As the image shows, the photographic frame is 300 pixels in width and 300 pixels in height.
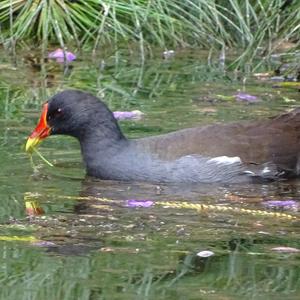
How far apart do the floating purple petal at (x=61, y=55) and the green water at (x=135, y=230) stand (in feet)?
9.82

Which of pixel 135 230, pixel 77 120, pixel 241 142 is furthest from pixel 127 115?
pixel 135 230

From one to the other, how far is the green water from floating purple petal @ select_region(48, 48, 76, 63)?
9.82ft

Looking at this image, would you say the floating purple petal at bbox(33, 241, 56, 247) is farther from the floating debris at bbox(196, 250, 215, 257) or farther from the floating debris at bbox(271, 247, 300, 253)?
the floating debris at bbox(271, 247, 300, 253)

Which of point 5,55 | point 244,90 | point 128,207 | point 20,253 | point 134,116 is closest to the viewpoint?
point 20,253

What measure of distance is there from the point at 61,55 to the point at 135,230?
7733 millimetres

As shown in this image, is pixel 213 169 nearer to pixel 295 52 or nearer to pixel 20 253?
pixel 20 253

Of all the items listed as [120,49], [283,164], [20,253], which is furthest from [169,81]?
[20,253]

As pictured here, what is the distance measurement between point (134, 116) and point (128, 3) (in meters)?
4.51

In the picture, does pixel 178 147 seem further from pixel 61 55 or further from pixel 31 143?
pixel 61 55

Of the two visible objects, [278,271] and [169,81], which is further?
[169,81]

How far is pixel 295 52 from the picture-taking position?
12062 mm

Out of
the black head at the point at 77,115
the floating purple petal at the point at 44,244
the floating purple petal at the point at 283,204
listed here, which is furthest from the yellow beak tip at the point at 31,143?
the floating purple petal at the point at 44,244

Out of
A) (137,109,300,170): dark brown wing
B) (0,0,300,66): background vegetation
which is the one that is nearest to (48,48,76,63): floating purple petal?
(0,0,300,66): background vegetation

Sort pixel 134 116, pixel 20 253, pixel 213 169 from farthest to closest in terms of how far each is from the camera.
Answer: pixel 134 116
pixel 213 169
pixel 20 253
